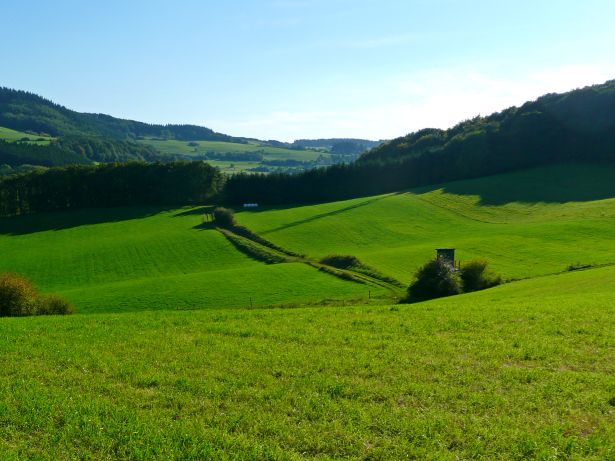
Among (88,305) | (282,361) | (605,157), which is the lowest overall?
(88,305)

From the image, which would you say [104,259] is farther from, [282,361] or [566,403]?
[566,403]

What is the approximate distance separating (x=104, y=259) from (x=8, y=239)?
94.7ft

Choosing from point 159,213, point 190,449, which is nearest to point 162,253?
point 159,213

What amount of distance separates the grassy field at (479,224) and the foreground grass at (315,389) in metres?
38.3

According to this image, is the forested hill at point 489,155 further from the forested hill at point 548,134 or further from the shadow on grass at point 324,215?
the shadow on grass at point 324,215

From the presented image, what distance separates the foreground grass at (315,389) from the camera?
35.1 ft

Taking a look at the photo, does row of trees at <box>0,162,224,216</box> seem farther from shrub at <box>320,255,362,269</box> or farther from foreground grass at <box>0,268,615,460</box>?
foreground grass at <box>0,268,615,460</box>

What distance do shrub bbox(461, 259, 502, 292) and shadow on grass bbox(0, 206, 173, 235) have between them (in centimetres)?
8441

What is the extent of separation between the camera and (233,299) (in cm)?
5125

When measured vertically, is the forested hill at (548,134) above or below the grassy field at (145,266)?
above

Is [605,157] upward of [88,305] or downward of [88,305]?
upward

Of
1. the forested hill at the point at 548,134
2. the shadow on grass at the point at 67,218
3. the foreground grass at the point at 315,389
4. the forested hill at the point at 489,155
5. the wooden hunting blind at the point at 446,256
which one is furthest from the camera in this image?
the forested hill at the point at 489,155

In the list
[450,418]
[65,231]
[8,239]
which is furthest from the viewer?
[65,231]

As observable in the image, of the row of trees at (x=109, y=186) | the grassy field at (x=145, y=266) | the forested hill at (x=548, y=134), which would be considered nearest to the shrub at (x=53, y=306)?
the grassy field at (x=145, y=266)
